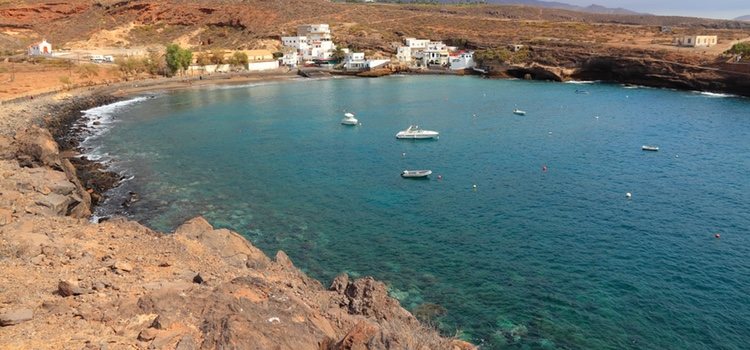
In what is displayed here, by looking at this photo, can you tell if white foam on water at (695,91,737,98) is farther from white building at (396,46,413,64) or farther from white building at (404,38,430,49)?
white building at (404,38,430,49)

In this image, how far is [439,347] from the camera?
14781 millimetres

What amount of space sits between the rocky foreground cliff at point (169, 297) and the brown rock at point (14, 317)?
0.8 inches

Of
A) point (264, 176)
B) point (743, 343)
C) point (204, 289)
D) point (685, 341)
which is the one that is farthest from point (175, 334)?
point (264, 176)

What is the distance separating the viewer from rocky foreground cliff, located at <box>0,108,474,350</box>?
11844mm

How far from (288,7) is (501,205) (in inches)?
5439

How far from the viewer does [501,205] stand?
121 ft

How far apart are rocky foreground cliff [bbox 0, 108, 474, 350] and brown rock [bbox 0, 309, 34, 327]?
21 millimetres

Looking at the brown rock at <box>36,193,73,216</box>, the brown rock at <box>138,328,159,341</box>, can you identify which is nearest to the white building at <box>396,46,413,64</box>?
the brown rock at <box>36,193,73,216</box>

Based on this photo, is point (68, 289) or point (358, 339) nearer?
point (358, 339)

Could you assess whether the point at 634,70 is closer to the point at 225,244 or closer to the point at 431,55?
the point at 431,55

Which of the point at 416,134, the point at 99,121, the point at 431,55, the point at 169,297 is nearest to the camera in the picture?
the point at 169,297

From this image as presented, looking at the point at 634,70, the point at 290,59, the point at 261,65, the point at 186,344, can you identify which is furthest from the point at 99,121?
the point at 634,70

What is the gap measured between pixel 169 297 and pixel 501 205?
27.3 metres

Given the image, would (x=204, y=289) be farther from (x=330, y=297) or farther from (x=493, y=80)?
(x=493, y=80)
